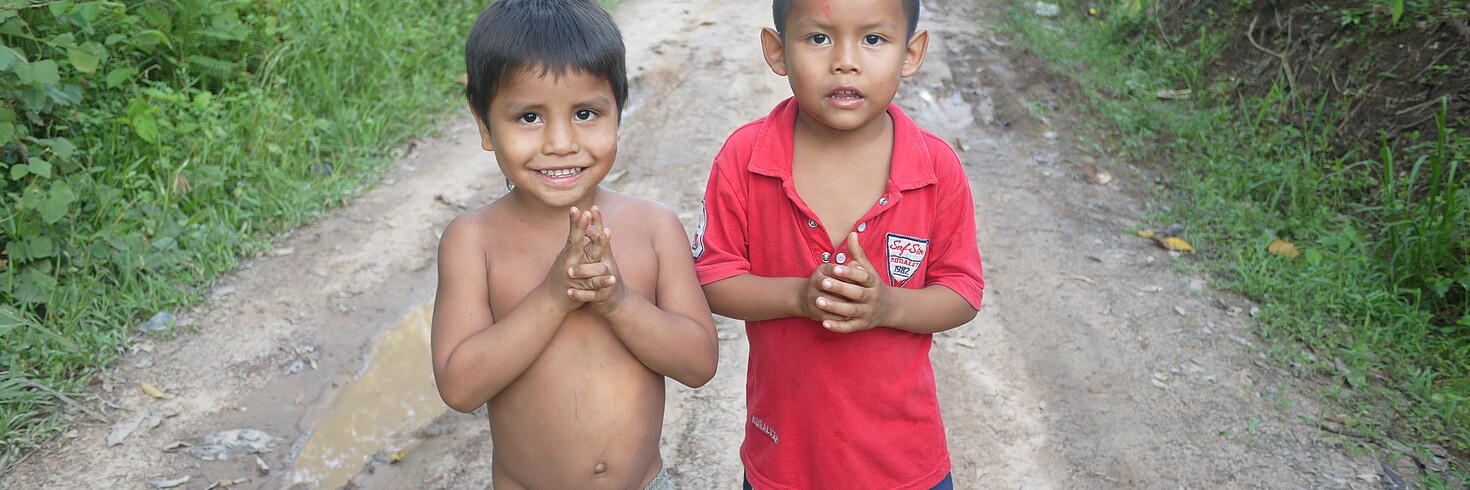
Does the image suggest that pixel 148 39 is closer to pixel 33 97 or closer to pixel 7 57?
pixel 33 97

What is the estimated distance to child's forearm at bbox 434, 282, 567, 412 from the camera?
1722 mm

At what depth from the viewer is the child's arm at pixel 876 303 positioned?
169cm

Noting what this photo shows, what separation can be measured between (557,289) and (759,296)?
1.27 ft

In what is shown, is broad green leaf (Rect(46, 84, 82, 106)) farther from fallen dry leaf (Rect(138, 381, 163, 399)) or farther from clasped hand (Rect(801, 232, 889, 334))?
clasped hand (Rect(801, 232, 889, 334))

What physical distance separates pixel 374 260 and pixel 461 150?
4.35ft

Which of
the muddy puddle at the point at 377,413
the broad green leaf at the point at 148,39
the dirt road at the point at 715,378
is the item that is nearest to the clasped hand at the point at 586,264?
the dirt road at the point at 715,378

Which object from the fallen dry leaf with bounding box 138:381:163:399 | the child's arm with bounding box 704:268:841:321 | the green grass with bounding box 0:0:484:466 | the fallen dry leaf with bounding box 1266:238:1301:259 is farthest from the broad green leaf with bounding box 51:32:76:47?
the fallen dry leaf with bounding box 1266:238:1301:259

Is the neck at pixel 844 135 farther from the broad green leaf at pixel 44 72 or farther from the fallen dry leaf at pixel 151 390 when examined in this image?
the broad green leaf at pixel 44 72

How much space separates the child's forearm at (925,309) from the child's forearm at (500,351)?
0.60m

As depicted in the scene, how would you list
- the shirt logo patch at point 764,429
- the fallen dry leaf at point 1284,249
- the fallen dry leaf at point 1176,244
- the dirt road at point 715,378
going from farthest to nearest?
the fallen dry leaf at point 1176,244 → the fallen dry leaf at point 1284,249 → the dirt road at point 715,378 → the shirt logo patch at point 764,429

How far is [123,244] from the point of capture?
383 centimetres

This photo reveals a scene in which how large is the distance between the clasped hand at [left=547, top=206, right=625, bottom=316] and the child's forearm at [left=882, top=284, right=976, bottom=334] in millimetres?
509

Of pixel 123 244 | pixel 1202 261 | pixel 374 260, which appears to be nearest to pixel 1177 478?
pixel 1202 261

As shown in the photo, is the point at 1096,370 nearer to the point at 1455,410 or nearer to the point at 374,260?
the point at 1455,410
